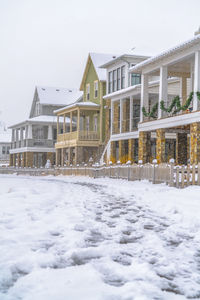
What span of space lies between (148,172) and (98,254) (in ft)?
48.7

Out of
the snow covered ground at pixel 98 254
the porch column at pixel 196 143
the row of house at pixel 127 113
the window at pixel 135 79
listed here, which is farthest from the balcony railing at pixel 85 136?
the snow covered ground at pixel 98 254

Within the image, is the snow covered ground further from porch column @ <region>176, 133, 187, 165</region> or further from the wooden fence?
porch column @ <region>176, 133, 187, 165</region>

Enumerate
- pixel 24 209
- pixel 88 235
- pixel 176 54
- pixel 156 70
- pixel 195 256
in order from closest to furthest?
pixel 195 256 → pixel 88 235 → pixel 24 209 → pixel 176 54 → pixel 156 70

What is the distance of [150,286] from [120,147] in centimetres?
2905

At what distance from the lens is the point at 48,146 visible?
46438 mm

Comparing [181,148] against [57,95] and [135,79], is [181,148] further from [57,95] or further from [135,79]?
[57,95]

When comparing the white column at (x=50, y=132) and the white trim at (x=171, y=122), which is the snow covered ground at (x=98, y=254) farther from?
the white column at (x=50, y=132)

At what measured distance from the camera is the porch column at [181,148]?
26.6 metres

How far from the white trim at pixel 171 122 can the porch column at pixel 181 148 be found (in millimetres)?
2569

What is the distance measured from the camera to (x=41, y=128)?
4912 centimetres

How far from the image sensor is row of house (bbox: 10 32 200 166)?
74.4 feet

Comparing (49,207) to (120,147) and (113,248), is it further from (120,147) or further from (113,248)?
(120,147)

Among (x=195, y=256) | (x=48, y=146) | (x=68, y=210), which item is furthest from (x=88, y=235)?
(x=48, y=146)

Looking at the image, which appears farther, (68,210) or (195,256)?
(68,210)
